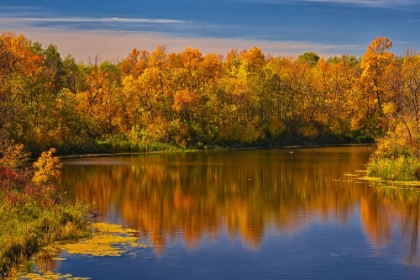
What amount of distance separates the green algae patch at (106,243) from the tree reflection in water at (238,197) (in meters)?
0.85

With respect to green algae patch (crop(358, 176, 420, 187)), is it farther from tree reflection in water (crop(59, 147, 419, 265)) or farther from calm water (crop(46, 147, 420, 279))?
tree reflection in water (crop(59, 147, 419, 265))

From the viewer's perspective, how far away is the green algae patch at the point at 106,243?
2203 cm

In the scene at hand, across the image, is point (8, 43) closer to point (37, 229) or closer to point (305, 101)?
point (305, 101)

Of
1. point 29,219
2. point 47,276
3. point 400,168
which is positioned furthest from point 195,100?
point 47,276

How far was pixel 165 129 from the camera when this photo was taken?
258 feet

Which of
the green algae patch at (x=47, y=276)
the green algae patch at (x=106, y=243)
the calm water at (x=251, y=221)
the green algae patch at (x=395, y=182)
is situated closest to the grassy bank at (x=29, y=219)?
the green algae patch at (x=47, y=276)

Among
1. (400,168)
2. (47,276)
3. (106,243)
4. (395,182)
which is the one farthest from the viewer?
(400,168)

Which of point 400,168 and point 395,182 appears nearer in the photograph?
point 395,182

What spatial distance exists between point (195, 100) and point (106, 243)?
59.2 metres

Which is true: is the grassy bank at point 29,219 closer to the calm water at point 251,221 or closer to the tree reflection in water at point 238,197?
the calm water at point 251,221

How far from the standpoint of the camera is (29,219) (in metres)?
23.5

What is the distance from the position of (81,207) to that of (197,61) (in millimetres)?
61603

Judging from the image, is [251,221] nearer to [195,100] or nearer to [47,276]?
[47,276]

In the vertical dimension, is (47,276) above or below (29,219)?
below
